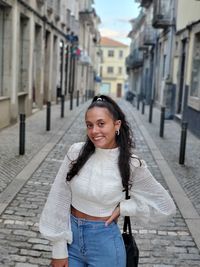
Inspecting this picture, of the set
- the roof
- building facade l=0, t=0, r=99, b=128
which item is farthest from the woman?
the roof

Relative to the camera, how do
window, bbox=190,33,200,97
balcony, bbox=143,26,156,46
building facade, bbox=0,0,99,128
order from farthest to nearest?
balcony, bbox=143,26,156,46
window, bbox=190,33,200,97
building facade, bbox=0,0,99,128

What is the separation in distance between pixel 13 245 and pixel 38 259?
407 millimetres

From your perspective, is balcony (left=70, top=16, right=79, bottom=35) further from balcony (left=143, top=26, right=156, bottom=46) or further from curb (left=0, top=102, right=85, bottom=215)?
curb (left=0, top=102, right=85, bottom=215)

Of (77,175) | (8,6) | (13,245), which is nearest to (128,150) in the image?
(77,175)

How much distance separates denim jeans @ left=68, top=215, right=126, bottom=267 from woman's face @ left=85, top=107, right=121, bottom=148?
446mm

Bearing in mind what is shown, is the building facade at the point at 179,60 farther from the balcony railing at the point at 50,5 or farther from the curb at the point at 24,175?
the balcony railing at the point at 50,5

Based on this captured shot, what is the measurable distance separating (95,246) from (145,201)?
389 millimetres

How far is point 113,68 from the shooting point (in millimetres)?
92875

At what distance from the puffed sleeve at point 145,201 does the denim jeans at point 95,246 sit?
0.16m

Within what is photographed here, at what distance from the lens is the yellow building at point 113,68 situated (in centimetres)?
9212

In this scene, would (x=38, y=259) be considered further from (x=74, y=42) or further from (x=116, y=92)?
(x=116, y=92)

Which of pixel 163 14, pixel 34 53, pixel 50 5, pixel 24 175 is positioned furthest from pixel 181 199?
pixel 163 14

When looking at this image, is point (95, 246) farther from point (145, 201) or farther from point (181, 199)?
point (181, 199)

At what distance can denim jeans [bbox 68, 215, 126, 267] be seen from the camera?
7.68 ft
